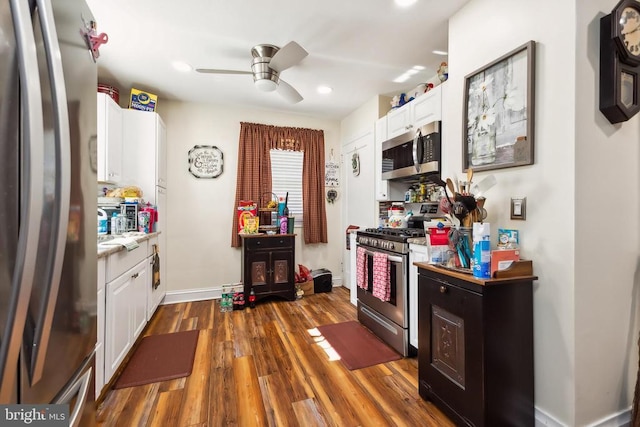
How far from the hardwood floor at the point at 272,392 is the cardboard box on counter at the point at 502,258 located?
0.93m

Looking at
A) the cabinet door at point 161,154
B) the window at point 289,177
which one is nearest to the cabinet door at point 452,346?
the window at point 289,177

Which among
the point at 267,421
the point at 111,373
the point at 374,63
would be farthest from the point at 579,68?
the point at 111,373

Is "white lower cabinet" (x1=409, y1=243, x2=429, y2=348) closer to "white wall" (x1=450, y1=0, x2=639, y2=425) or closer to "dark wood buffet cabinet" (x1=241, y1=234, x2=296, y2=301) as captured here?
"white wall" (x1=450, y1=0, x2=639, y2=425)

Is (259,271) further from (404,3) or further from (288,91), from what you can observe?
(404,3)

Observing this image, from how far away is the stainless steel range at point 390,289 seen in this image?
2293mm

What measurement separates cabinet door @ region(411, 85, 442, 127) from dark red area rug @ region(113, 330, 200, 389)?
2.85m

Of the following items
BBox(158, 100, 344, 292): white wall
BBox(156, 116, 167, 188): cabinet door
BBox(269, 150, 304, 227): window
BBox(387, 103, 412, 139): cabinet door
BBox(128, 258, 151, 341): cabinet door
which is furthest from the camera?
BBox(269, 150, 304, 227): window

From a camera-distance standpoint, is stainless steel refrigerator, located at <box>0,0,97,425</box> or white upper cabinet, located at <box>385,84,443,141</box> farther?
white upper cabinet, located at <box>385,84,443,141</box>

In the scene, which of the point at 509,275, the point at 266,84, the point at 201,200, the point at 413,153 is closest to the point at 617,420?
the point at 509,275

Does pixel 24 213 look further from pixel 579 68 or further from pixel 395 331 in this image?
pixel 395 331

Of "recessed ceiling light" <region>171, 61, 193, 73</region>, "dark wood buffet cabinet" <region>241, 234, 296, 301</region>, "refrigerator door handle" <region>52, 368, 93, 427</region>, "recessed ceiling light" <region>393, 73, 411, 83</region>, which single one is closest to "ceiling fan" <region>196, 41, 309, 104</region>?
"recessed ceiling light" <region>171, 61, 193, 73</region>

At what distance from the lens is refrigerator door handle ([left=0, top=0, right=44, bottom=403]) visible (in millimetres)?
522

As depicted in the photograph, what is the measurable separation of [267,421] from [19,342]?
1425 mm

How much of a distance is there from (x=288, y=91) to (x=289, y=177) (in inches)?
65.0
